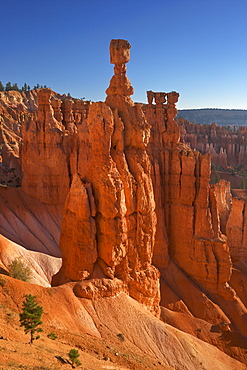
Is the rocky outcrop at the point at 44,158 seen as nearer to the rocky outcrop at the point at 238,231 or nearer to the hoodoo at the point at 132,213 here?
the hoodoo at the point at 132,213

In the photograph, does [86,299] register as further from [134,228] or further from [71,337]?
[134,228]

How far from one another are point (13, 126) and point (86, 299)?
70359mm

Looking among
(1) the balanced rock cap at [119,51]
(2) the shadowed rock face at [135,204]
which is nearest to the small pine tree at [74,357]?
(2) the shadowed rock face at [135,204]

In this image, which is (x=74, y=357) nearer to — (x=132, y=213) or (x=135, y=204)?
(x=132, y=213)

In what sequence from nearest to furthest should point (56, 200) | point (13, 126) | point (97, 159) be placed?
point (97, 159), point (56, 200), point (13, 126)

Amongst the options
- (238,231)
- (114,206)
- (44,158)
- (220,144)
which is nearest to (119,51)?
(114,206)

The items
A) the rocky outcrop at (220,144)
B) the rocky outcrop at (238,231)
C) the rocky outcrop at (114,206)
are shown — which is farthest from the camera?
the rocky outcrop at (220,144)

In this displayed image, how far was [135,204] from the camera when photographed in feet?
67.3

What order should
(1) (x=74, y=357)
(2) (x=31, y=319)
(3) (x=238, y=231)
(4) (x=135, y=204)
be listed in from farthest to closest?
(3) (x=238, y=231), (4) (x=135, y=204), (2) (x=31, y=319), (1) (x=74, y=357)

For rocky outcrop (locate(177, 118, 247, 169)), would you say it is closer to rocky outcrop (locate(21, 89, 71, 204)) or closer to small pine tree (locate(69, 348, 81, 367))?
rocky outcrop (locate(21, 89, 71, 204))

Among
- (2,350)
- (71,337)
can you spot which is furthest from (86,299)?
(2,350)

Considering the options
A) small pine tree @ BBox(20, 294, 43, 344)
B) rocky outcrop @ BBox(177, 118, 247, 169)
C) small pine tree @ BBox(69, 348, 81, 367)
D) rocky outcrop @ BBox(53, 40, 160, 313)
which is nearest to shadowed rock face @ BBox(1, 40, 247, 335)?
rocky outcrop @ BBox(53, 40, 160, 313)

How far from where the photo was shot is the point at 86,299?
18.0 meters

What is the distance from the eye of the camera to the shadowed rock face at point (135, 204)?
1906cm
